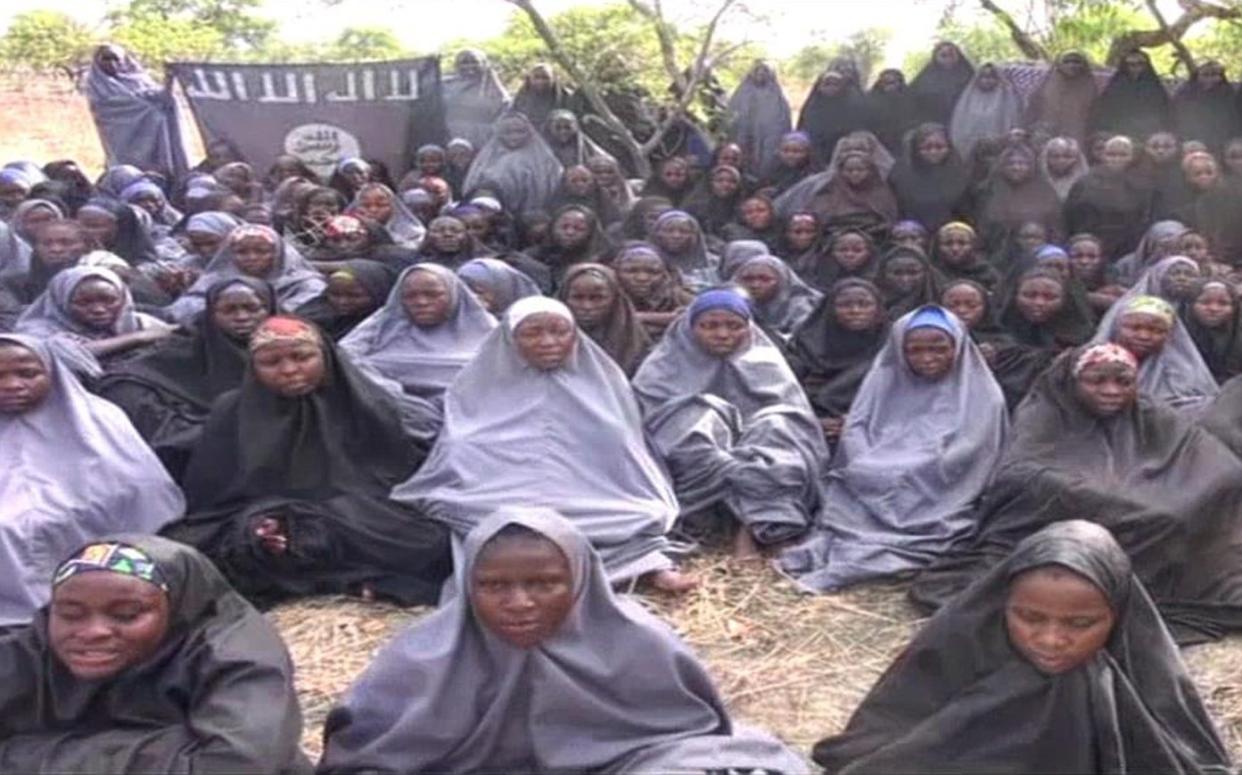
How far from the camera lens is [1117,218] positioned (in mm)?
7988

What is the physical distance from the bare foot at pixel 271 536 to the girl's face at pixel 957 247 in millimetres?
4029

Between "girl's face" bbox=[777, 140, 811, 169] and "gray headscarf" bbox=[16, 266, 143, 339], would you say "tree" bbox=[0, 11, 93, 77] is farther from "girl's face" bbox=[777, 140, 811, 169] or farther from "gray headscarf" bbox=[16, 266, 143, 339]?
"gray headscarf" bbox=[16, 266, 143, 339]

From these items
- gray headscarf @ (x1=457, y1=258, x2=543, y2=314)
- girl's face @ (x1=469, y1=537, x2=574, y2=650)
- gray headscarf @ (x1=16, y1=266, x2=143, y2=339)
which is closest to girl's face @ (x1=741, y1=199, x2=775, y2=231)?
gray headscarf @ (x1=457, y1=258, x2=543, y2=314)

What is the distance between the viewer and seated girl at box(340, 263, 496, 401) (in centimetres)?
536

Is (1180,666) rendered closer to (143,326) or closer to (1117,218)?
(143,326)

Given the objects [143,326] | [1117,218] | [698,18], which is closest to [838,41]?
[698,18]

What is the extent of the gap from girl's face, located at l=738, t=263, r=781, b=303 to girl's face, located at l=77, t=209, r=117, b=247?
365 cm

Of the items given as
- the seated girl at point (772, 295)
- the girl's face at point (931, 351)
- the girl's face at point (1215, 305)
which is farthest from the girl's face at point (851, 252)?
the girl's face at point (931, 351)

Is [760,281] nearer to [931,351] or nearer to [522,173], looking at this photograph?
[931,351]

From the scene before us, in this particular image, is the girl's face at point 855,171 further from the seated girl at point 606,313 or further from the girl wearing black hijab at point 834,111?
the seated girl at point 606,313

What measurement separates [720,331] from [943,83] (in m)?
5.74

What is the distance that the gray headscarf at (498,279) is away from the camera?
6.14m

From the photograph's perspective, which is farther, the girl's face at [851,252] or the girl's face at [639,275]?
the girl's face at [851,252]

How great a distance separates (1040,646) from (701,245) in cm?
528
